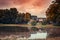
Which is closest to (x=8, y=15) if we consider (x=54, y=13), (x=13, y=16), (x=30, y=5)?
(x=13, y=16)

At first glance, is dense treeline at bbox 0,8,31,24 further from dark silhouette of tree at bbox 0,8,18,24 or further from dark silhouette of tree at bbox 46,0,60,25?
dark silhouette of tree at bbox 46,0,60,25

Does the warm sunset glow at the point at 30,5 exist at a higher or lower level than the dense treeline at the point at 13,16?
higher

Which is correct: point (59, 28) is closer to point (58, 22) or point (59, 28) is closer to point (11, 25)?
point (58, 22)

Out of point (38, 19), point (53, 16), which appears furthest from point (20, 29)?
point (53, 16)

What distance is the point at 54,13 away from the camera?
371cm

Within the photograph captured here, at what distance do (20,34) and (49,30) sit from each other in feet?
1.88

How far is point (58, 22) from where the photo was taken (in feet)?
12.2

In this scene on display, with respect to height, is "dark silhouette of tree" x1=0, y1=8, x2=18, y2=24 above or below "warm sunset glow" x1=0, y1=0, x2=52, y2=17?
below

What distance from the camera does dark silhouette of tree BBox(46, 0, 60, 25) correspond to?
3.69 m

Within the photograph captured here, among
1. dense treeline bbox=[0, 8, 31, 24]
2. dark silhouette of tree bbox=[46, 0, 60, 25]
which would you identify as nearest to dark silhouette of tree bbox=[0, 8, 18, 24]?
dense treeline bbox=[0, 8, 31, 24]

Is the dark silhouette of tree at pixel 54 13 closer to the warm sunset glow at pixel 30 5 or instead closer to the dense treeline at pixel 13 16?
the warm sunset glow at pixel 30 5

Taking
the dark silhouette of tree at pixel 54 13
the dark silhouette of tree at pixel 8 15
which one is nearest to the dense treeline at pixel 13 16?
the dark silhouette of tree at pixel 8 15

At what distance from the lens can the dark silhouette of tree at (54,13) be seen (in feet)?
12.1

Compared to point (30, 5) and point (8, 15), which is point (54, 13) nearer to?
point (30, 5)
